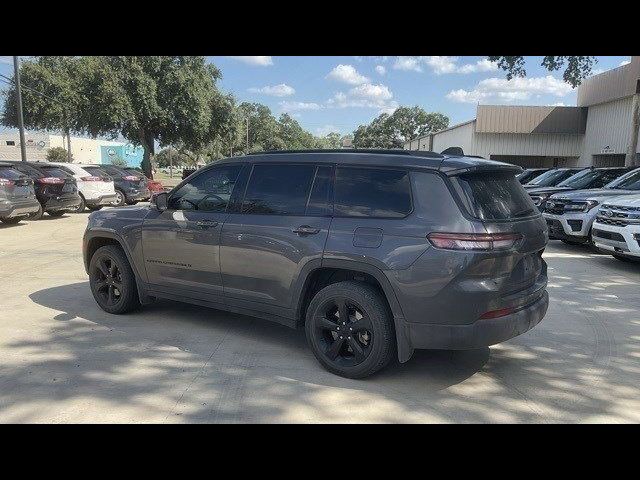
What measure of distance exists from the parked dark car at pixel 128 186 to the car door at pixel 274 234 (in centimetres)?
1452

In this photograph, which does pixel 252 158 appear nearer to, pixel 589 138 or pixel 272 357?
pixel 272 357

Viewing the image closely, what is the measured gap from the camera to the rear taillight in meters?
3.49

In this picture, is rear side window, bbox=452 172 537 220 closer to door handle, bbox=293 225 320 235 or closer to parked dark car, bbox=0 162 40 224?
door handle, bbox=293 225 320 235

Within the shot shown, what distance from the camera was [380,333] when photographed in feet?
12.3

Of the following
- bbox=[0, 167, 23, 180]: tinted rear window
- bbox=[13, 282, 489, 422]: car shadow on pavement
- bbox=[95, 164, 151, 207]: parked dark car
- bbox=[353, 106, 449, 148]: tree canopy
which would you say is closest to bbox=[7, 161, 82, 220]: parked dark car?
bbox=[0, 167, 23, 180]: tinted rear window

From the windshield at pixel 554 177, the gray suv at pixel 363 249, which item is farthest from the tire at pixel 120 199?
the windshield at pixel 554 177

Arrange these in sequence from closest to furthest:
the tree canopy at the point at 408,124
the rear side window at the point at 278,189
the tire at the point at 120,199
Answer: the rear side window at the point at 278,189, the tire at the point at 120,199, the tree canopy at the point at 408,124

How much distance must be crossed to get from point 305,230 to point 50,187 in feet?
40.4

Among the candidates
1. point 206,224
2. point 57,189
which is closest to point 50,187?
point 57,189

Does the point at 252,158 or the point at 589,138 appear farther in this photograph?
the point at 589,138

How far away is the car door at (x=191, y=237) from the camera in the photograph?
Result: 15.6 feet

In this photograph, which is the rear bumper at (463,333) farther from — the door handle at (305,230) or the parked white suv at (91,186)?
the parked white suv at (91,186)
